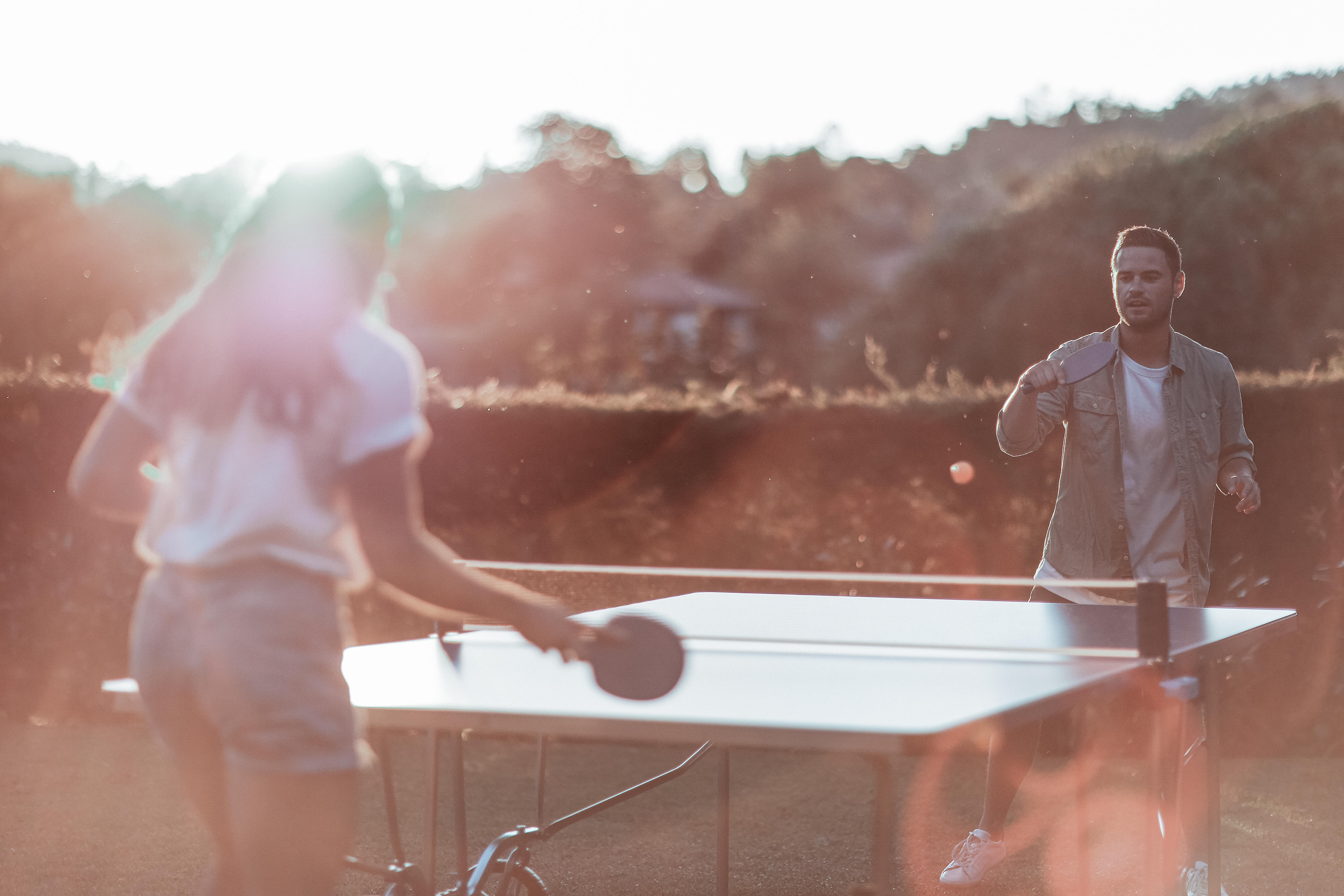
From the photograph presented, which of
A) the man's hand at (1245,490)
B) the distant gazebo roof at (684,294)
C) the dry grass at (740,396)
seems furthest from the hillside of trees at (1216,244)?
the distant gazebo roof at (684,294)

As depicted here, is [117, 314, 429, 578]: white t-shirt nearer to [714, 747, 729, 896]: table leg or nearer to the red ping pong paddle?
the red ping pong paddle

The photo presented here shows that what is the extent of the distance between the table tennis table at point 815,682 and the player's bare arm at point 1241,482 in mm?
486

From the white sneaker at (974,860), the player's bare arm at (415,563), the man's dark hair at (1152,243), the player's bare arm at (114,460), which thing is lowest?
the white sneaker at (974,860)

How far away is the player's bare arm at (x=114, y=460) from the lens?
208cm

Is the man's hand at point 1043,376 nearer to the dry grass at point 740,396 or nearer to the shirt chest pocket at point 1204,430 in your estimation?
the shirt chest pocket at point 1204,430

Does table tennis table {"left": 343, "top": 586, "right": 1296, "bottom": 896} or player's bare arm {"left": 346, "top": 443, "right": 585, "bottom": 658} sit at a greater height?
player's bare arm {"left": 346, "top": 443, "right": 585, "bottom": 658}

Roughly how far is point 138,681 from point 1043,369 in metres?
3.10

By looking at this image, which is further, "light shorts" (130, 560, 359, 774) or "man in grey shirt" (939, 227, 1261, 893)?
"man in grey shirt" (939, 227, 1261, 893)

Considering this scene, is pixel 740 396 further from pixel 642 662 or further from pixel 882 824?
pixel 882 824

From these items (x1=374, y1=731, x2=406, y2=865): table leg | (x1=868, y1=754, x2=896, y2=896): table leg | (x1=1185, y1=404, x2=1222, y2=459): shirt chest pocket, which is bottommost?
(x1=374, y1=731, x2=406, y2=865): table leg

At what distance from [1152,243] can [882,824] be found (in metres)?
3.04

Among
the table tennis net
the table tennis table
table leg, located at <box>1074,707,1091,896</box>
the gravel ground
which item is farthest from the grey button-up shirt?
the gravel ground

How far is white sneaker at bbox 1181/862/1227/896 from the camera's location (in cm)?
414

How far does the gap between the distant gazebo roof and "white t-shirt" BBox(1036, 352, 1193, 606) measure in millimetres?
51302
